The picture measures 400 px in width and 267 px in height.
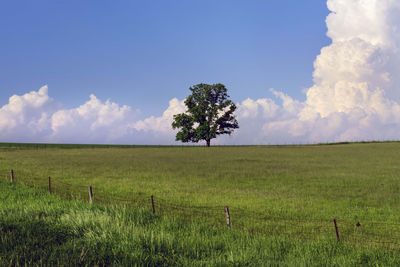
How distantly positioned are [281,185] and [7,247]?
61.2 feet

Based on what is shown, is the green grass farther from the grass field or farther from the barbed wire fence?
the barbed wire fence

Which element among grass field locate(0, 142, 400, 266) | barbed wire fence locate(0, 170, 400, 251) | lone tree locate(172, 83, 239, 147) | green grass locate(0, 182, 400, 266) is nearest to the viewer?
green grass locate(0, 182, 400, 266)

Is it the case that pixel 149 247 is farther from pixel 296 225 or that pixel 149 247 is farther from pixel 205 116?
pixel 205 116

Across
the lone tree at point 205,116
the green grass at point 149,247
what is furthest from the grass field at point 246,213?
the lone tree at point 205,116

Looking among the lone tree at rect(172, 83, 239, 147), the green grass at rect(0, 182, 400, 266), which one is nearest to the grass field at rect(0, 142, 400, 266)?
the green grass at rect(0, 182, 400, 266)

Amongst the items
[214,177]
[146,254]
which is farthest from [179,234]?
[214,177]

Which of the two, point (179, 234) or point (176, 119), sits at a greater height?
point (176, 119)

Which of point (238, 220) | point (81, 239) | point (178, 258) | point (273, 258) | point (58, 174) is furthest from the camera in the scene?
point (58, 174)

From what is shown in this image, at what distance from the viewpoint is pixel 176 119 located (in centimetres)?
7312

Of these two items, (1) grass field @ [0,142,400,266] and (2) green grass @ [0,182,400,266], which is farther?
(1) grass field @ [0,142,400,266]

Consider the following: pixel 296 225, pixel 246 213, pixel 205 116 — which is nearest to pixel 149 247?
pixel 296 225

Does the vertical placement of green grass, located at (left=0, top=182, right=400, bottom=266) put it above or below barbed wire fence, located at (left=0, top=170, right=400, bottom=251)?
above

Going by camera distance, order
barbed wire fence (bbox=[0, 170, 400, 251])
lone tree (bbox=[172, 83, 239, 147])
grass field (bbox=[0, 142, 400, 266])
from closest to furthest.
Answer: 1. grass field (bbox=[0, 142, 400, 266])
2. barbed wire fence (bbox=[0, 170, 400, 251])
3. lone tree (bbox=[172, 83, 239, 147])

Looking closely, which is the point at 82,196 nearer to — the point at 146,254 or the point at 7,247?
the point at 7,247
